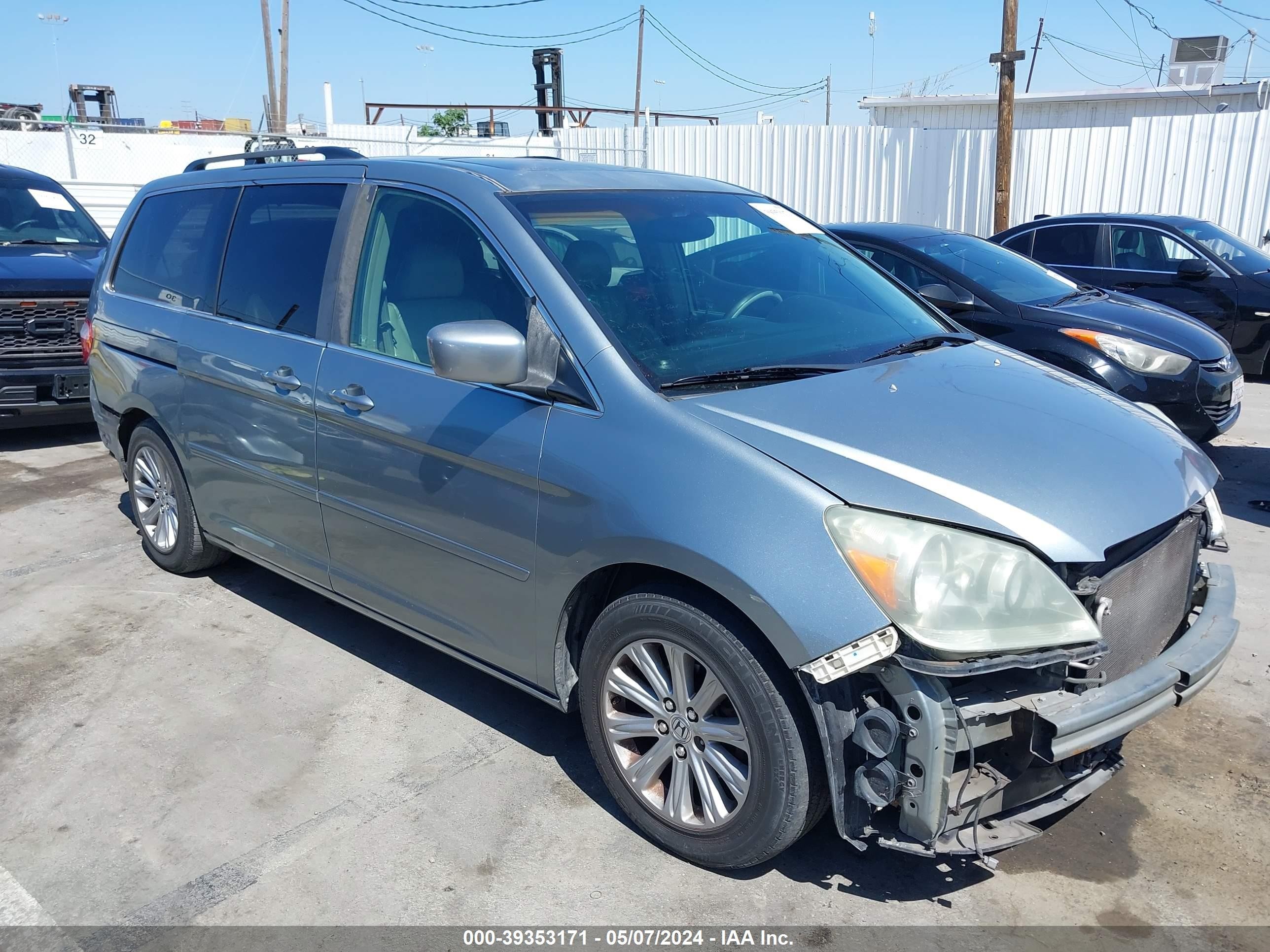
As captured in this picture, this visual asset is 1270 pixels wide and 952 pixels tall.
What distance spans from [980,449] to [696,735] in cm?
109

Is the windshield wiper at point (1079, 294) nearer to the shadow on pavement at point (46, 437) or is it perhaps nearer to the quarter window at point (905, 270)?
the quarter window at point (905, 270)

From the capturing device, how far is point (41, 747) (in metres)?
3.62

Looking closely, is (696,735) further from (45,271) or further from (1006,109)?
(1006,109)

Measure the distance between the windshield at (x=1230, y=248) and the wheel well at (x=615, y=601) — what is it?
843cm

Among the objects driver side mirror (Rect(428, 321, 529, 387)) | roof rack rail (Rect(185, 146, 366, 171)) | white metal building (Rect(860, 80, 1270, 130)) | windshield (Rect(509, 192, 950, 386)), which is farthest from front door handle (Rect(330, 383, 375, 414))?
white metal building (Rect(860, 80, 1270, 130))

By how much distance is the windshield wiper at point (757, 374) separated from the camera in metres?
2.96

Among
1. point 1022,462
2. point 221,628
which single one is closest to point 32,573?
point 221,628

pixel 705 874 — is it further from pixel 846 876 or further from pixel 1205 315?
pixel 1205 315

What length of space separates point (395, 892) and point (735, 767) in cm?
102

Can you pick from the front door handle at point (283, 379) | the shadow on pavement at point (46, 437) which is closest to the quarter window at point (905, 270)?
the front door handle at point (283, 379)

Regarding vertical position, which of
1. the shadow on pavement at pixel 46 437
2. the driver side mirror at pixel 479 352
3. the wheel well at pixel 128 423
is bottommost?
the shadow on pavement at pixel 46 437

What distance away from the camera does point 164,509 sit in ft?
16.6

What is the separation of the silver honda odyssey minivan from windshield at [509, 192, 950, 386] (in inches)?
0.6

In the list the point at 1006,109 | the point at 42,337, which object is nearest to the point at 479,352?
the point at 42,337
